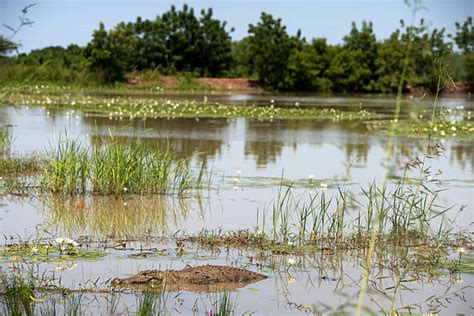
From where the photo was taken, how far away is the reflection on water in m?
7.52

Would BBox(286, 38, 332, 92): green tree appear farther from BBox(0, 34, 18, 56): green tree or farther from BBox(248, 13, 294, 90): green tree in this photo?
BBox(0, 34, 18, 56): green tree

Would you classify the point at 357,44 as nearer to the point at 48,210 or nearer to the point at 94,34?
the point at 94,34

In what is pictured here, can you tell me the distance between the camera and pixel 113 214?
8.23 m

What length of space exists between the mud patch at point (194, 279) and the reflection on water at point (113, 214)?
1.56 meters

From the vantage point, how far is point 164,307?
5008 millimetres

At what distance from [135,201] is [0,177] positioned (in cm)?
181

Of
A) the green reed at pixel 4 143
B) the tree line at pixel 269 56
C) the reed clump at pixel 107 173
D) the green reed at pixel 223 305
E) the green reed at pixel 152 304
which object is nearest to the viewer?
the green reed at pixel 152 304

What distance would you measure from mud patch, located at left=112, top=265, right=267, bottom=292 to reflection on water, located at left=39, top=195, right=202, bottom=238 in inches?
61.5

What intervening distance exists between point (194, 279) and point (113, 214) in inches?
109

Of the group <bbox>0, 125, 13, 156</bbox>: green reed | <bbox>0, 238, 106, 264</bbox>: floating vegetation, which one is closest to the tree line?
<bbox>0, 125, 13, 156</bbox>: green reed

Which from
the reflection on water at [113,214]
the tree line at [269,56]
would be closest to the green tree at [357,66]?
the tree line at [269,56]

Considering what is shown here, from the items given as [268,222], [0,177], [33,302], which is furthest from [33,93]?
[33,302]

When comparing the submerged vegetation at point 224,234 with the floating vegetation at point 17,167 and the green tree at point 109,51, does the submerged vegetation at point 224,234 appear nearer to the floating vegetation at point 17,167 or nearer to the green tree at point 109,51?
the floating vegetation at point 17,167

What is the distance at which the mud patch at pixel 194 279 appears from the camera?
5453 millimetres
